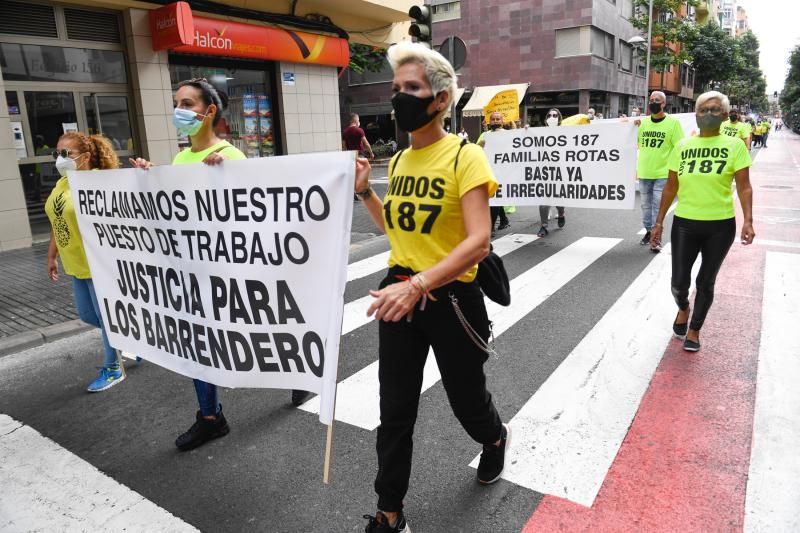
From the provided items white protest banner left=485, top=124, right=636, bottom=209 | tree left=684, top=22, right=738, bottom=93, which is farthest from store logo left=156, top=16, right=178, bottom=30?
tree left=684, top=22, right=738, bottom=93

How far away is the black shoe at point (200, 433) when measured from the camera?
137 inches

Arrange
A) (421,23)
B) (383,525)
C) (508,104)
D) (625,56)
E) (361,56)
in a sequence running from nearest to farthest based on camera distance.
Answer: (383,525), (421,23), (508,104), (361,56), (625,56)

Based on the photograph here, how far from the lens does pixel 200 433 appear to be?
351 cm

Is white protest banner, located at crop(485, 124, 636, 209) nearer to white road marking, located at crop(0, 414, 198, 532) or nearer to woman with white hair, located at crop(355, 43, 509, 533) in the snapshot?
woman with white hair, located at crop(355, 43, 509, 533)

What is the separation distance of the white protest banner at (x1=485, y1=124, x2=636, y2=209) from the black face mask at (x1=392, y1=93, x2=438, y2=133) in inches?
256

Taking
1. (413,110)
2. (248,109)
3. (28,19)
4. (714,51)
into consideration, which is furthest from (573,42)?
(413,110)

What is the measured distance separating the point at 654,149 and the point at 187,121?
6784 millimetres

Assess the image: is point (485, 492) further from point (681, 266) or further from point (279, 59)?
point (279, 59)

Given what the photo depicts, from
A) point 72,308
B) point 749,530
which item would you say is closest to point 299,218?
point 749,530

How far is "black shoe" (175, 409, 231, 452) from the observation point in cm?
348

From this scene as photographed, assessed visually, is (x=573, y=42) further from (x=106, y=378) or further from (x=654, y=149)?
(x=106, y=378)

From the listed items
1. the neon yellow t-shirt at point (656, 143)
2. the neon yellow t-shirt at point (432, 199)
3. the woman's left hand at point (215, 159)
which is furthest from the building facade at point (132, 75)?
the neon yellow t-shirt at point (432, 199)

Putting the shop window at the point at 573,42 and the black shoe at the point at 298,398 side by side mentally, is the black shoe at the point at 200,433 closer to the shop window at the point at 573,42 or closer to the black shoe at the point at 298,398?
the black shoe at the point at 298,398

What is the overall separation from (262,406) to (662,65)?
40.7 metres
